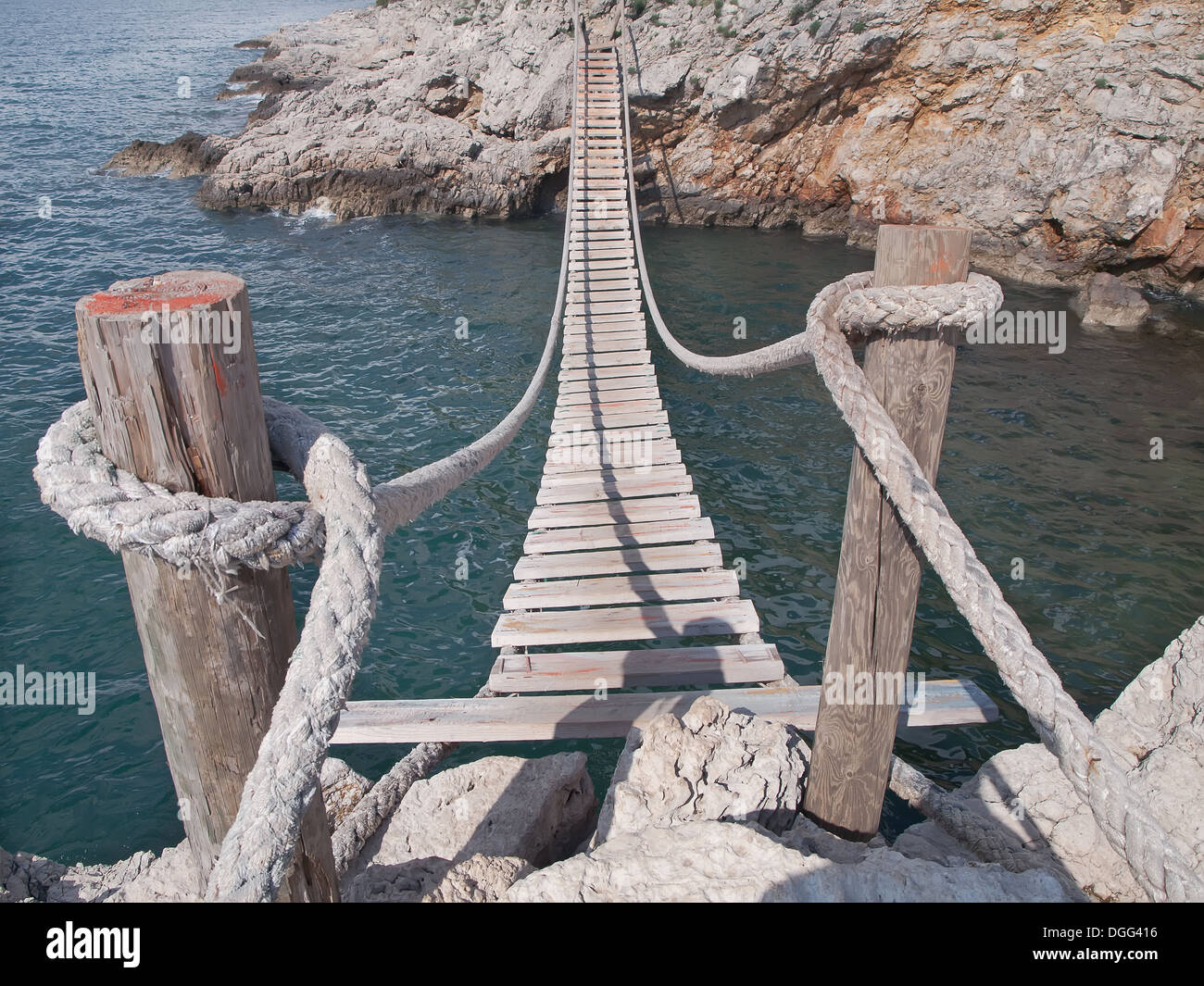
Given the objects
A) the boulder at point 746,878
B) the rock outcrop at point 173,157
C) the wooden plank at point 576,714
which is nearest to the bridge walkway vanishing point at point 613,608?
the wooden plank at point 576,714

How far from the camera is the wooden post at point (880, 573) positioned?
1.97 metres

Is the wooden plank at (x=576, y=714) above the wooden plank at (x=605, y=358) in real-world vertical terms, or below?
below

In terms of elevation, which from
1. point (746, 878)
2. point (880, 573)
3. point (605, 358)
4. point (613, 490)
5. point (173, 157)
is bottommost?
point (746, 878)

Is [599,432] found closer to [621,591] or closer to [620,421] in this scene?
[620,421]

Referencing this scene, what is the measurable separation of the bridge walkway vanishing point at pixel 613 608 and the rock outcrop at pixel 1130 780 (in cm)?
40

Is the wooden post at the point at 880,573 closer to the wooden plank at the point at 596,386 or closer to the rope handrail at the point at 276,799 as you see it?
the rope handrail at the point at 276,799

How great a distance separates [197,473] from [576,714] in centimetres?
262

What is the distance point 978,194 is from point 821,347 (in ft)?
44.0

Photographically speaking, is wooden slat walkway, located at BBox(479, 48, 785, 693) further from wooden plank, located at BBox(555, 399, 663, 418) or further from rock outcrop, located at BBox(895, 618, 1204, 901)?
rock outcrop, located at BBox(895, 618, 1204, 901)

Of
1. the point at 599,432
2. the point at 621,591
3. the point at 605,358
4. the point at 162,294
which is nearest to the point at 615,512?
the point at 621,591

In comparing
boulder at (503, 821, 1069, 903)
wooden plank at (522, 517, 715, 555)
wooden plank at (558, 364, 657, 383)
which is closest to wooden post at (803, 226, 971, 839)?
boulder at (503, 821, 1069, 903)

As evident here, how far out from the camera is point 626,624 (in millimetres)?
4332

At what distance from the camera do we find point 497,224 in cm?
1578
